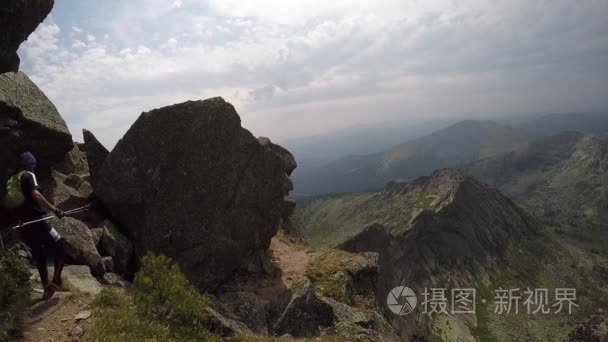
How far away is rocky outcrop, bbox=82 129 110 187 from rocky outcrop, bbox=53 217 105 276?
546 cm

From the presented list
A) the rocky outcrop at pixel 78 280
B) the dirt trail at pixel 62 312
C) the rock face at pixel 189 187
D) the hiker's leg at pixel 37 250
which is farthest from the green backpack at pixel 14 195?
the rock face at pixel 189 187

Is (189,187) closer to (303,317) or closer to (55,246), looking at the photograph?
(55,246)

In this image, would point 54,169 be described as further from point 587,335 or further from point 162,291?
point 587,335

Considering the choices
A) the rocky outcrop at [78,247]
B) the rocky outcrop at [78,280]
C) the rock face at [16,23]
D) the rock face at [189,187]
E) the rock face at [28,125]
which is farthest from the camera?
the rock face at [189,187]

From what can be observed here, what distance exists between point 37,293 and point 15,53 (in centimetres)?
1297

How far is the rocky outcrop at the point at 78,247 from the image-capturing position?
18172mm

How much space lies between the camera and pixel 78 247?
18281 millimetres

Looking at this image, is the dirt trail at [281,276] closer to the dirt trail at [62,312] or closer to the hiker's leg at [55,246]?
the dirt trail at [62,312]

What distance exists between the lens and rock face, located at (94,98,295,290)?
22.2 meters

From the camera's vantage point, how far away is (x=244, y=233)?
84.1 feet

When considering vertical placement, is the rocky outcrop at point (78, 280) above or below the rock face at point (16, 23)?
below

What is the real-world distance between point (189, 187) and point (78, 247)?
21.4ft

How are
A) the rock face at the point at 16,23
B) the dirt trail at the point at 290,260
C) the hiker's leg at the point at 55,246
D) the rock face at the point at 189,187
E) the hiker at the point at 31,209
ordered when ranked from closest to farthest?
1. the hiker at the point at 31,209
2. the hiker's leg at the point at 55,246
3. the rock face at the point at 16,23
4. the rock face at the point at 189,187
5. the dirt trail at the point at 290,260

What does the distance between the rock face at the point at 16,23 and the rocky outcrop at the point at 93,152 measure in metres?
4.83
